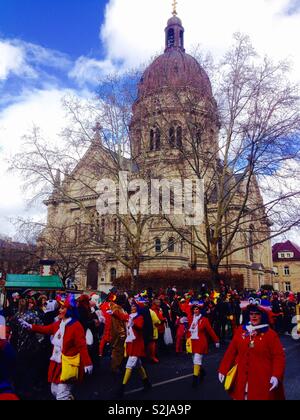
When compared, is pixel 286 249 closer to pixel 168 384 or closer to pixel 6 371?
pixel 168 384

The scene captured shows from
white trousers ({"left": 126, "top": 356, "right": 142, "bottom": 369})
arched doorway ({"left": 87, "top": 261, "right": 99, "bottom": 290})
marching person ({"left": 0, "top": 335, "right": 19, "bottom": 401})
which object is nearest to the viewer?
marching person ({"left": 0, "top": 335, "right": 19, "bottom": 401})

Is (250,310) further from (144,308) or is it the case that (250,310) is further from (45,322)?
(45,322)

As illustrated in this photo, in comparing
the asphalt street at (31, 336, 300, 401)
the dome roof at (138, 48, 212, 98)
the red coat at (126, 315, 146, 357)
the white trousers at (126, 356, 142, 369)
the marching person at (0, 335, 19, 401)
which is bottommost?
the asphalt street at (31, 336, 300, 401)

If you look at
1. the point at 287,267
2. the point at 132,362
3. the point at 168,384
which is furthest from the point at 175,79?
the point at 287,267

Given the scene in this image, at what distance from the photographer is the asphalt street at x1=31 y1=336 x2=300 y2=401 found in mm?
7418

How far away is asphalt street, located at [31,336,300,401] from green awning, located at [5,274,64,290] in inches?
333

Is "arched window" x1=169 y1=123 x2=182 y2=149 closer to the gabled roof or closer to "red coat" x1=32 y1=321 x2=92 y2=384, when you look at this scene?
"red coat" x1=32 y1=321 x2=92 y2=384

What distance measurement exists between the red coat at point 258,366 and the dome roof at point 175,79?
19.8 meters

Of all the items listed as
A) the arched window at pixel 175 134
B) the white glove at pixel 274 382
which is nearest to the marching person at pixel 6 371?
the white glove at pixel 274 382

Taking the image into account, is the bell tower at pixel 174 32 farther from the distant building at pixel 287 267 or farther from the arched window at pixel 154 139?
the distant building at pixel 287 267

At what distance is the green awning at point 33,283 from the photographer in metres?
19.8

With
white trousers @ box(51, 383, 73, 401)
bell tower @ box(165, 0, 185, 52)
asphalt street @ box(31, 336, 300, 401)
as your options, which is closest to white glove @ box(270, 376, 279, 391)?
asphalt street @ box(31, 336, 300, 401)

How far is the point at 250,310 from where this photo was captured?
5332mm

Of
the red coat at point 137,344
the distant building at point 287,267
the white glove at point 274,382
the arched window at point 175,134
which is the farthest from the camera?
the distant building at point 287,267
